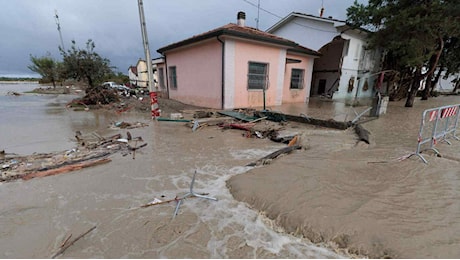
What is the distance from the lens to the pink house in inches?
373

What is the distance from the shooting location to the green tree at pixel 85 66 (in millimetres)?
14801

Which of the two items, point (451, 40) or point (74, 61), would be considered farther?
point (74, 61)

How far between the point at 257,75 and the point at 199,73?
10.4 ft

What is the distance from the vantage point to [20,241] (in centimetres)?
216

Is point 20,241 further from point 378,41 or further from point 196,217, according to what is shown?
point 378,41

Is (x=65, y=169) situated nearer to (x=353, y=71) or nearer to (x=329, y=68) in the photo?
(x=353, y=71)

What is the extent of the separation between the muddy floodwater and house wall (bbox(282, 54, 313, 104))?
882 cm

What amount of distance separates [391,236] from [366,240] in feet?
0.83

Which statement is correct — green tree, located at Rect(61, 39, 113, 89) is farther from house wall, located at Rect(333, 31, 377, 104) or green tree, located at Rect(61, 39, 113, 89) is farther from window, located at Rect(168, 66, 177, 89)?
house wall, located at Rect(333, 31, 377, 104)

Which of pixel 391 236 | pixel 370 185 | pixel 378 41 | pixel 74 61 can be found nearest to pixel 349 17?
pixel 378 41

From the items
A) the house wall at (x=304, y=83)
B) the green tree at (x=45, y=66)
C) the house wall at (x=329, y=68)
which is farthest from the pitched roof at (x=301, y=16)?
the green tree at (x=45, y=66)

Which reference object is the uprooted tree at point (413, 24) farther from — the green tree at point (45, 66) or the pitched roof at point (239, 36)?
the green tree at point (45, 66)

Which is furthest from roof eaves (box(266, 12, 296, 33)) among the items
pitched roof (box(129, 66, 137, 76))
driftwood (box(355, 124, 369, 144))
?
pitched roof (box(129, 66, 137, 76))

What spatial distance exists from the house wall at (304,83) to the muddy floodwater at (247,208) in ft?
28.9
